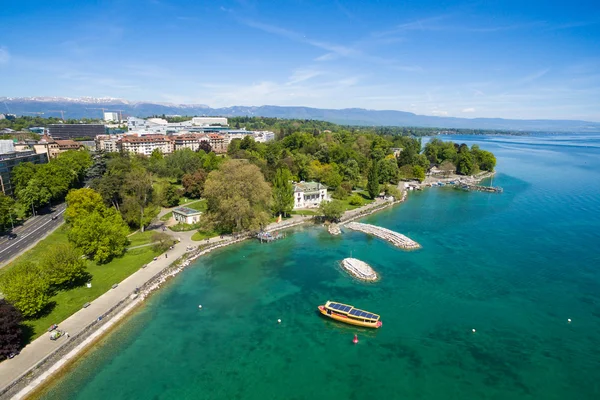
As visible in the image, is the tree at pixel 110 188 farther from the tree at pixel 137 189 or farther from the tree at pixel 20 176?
the tree at pixel 20 176

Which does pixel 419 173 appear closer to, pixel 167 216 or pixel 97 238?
pixel 167 216

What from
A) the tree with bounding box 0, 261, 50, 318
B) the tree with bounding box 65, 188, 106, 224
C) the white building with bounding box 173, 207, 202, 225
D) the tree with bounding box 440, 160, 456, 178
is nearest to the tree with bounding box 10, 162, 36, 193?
the tree with bounding box 65, 188, 106, 224

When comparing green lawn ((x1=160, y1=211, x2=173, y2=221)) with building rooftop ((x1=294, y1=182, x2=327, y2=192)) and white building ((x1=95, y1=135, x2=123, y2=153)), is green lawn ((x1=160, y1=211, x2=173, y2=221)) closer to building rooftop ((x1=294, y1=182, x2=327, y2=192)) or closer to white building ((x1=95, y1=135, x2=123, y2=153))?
building rooftop ((x1=294, y1=182, x2=327, y2=192))

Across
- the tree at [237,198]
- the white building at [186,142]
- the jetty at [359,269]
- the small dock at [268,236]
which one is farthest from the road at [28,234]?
the white building at [186,142]

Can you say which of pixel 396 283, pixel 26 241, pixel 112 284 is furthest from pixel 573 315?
pixel 26 241

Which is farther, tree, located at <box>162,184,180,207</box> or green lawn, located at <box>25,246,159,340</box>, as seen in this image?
tree, located at <box>162,184,180,207</box>

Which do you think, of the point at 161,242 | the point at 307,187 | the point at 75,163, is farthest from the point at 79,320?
the point at 75,163
